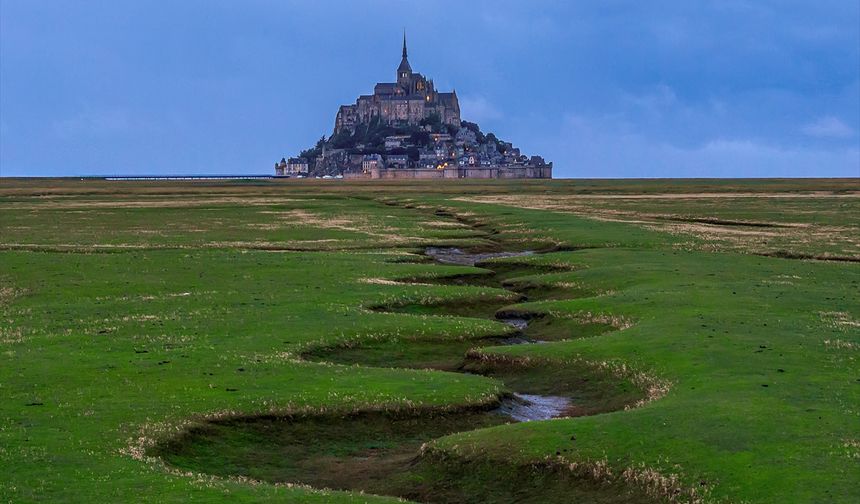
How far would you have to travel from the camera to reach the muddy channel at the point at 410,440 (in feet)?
77.9

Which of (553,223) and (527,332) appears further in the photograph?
(553,223)

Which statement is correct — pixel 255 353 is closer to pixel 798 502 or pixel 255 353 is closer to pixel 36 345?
pixel 36 345

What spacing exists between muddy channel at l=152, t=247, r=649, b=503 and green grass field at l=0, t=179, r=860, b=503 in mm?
76

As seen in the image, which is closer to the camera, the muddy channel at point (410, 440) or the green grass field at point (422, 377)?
the green grass field at point (422, 377)

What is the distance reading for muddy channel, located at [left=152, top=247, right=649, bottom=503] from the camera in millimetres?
23734

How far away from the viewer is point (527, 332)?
4338 cm

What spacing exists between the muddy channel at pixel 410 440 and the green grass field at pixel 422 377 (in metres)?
0.08

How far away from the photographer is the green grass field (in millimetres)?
22703

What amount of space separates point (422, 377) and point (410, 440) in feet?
16.1

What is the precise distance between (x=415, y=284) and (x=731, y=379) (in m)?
25.9

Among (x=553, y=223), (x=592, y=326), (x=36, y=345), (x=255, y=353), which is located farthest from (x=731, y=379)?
(x=553, y=223)

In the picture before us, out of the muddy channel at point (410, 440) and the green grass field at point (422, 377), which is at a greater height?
the green grass field at point (422, 377)

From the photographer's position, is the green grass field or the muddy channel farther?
the muddy channel

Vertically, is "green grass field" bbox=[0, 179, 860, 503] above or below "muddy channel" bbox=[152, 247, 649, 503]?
above
